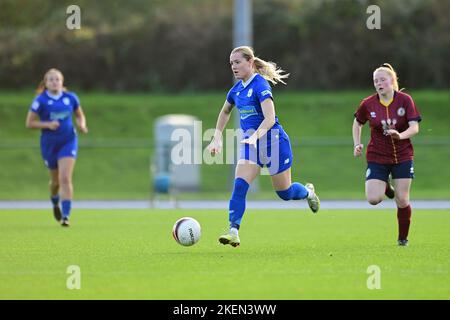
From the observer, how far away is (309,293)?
292 inches

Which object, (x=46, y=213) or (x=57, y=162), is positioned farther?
(x=46, y=213)

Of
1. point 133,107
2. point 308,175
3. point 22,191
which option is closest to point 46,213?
point 22,191

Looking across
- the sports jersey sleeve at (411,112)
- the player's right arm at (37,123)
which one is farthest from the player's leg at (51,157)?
the sports jersey sleeve at (411,112)

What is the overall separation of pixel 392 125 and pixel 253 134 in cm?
158

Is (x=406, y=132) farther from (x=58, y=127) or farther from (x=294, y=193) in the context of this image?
(x=58, y=127)

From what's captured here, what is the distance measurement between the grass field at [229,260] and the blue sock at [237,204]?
1.14ft

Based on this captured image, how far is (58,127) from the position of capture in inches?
571

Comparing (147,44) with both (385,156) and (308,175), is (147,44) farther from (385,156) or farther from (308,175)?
(385,156)

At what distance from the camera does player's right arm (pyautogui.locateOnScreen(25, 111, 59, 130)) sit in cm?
1436

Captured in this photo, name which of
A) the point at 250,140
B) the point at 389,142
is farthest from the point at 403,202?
the point at 250,140

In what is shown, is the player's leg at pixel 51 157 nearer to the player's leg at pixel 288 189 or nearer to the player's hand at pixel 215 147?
the player's leg at pixel 288 189

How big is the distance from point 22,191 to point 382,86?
16947 millimetres

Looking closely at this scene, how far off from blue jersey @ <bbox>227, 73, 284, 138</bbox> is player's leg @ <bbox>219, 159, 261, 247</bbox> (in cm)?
36

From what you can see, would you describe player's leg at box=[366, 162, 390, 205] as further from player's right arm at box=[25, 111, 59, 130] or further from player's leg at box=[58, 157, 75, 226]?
player's right arm at box=[25, 111, 59, 130]
